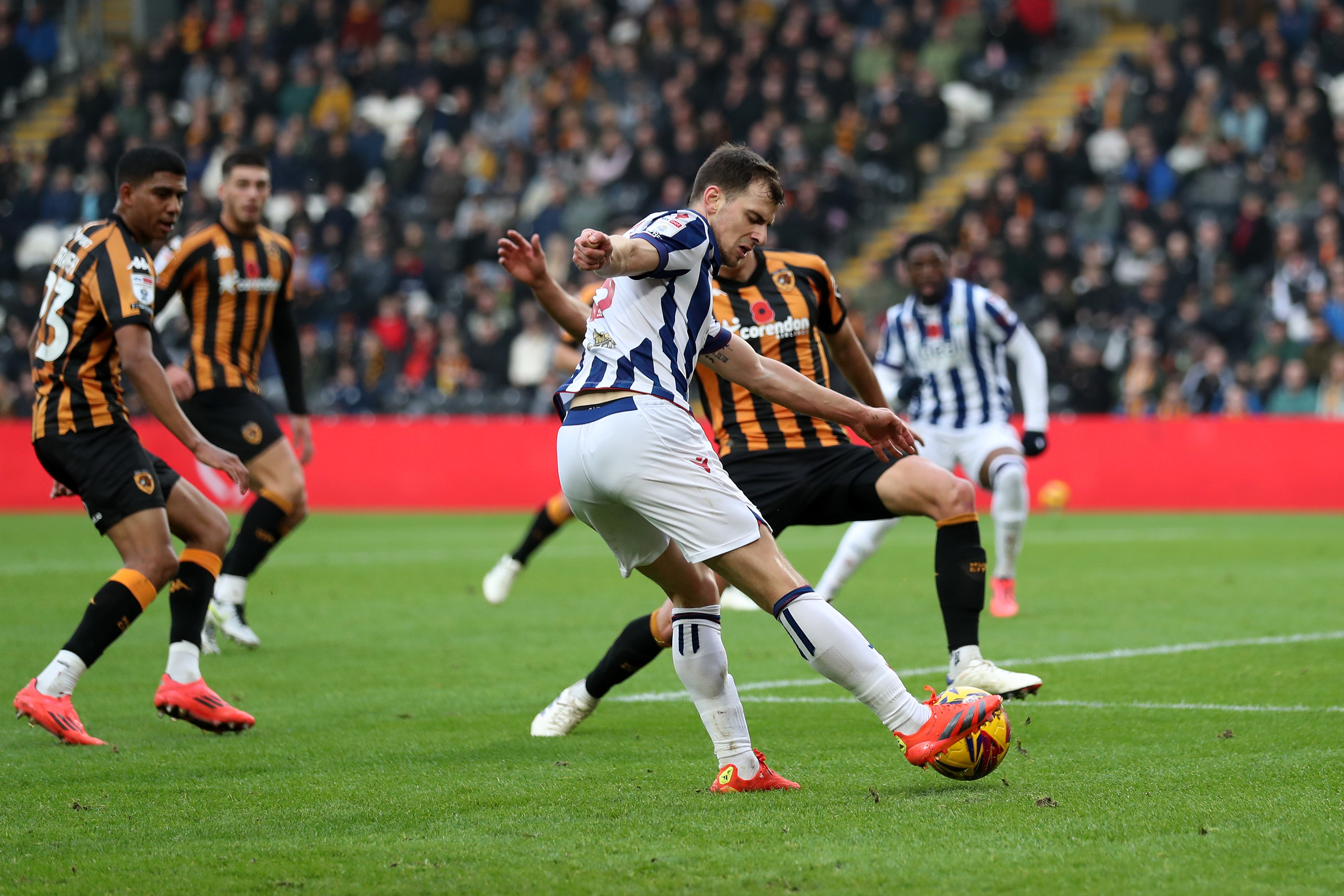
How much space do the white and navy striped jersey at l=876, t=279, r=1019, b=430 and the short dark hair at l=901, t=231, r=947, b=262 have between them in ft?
0.82

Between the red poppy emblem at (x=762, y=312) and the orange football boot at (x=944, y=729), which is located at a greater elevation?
the red poppy emblem at (x=762, y=312)

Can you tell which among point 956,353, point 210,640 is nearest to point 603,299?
point 210,640

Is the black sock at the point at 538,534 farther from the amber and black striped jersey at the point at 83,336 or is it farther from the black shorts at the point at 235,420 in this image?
the amber and black striped jersey at the point at 83,336

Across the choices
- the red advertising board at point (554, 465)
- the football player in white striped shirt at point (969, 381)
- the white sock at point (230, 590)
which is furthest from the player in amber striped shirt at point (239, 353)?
the red advertising board at point (554, 465)

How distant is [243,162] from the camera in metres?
A: 8.83

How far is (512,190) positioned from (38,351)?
17.6m

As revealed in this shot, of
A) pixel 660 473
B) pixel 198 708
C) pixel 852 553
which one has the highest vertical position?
pixel 660 473

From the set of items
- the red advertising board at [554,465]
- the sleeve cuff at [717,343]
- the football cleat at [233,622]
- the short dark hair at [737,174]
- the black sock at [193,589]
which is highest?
the short dark hair at [737,174]

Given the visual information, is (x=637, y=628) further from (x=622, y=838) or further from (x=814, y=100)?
(x=814, y=100)

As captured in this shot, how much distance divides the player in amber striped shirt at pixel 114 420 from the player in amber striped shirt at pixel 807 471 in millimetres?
1473

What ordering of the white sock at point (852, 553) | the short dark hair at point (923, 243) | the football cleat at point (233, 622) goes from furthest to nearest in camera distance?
the short dark hair at point (923, 243), the white sock at point (852, 553), the football cleat at point (233, 622)

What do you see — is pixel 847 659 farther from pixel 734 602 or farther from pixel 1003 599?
pixel 734 602

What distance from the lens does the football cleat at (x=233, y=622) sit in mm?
8648

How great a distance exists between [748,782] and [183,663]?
254cm
